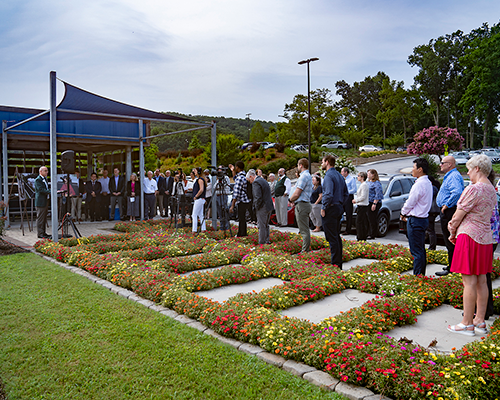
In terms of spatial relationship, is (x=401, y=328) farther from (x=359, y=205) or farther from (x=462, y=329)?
(x=359, y=205)

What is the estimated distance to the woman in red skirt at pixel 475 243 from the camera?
443 centimetres

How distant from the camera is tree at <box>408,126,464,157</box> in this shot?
37.9m

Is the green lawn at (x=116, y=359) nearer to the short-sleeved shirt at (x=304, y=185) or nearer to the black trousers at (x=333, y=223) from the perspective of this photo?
the black trousers at (x=333, y=223)

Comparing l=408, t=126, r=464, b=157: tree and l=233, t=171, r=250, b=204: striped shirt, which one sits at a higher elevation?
l=408, t=126, r=464, b=157: tree

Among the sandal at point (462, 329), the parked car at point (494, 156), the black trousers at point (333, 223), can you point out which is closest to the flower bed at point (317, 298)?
the sandal at point (462, 329)

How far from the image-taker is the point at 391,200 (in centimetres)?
1218

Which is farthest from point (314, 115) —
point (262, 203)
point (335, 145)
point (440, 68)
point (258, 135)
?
point (262, 203)

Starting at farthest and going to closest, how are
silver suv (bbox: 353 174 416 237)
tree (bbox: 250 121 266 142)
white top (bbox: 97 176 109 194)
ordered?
tree (bbox: 250 121 266 142) → white top (bbox: 97 176 109 194) → silver suv (bbox: 353 174 416 237)

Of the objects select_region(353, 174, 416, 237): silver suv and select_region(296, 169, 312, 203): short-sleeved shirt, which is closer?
select_region(296, 169, 312, 203): short-sleeved shirt

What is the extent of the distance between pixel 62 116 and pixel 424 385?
12533mm

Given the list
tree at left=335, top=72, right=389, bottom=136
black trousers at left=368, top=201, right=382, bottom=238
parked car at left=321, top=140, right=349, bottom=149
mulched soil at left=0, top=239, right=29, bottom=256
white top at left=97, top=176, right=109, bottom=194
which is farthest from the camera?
tree at left=335, top=72, right=389, bottom=136

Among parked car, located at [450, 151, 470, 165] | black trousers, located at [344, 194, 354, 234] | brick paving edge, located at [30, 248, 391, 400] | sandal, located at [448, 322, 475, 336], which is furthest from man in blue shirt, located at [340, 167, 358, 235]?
parked car, located at [450, 151, 470, 165]

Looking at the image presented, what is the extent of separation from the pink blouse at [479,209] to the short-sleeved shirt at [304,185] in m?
3.86

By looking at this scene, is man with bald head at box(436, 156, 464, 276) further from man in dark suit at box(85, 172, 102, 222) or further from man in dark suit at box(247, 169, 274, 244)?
man in dark suit at box(85, 172, 102, 222)
